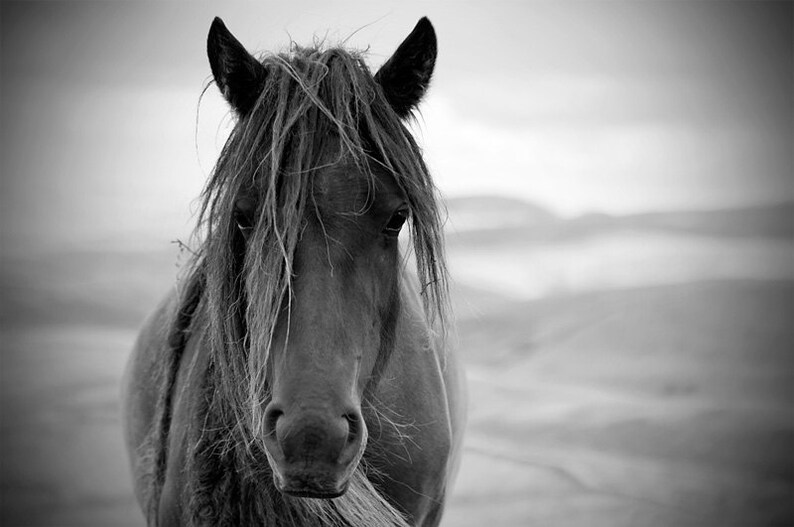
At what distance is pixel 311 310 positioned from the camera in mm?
1999

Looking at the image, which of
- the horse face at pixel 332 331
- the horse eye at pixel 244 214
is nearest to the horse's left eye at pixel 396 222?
the horse face at pixel 332 331

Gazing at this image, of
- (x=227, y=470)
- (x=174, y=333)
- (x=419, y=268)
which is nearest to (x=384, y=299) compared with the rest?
(x=419, y=268)

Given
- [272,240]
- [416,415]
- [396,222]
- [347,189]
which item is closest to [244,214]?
[272,240]

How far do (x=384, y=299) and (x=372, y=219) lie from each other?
0.83ft

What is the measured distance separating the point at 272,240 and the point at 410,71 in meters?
0.76

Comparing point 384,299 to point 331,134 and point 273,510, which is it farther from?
point 273,510

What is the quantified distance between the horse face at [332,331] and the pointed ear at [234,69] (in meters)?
Result: 0.45

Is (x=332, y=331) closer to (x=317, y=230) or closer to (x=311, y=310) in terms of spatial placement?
(x=311, y=310)

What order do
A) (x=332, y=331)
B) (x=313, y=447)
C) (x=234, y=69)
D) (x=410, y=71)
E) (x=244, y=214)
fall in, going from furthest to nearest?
1. (x=410, y=71)
2. (x=234, y=69)
3. (x=244, y=214)
4. (x=332, y=331)
5. (x=313, y=447)

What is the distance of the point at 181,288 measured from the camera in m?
3.21

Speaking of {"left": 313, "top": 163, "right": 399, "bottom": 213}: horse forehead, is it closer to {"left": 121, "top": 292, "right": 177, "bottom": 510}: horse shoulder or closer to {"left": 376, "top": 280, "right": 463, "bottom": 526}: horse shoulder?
{"left": 376, "top": 280, "right": 463, "bottom": 526}: horse shoulder

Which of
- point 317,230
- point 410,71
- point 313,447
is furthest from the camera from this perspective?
point 410,71

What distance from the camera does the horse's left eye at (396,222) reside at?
7.39ft

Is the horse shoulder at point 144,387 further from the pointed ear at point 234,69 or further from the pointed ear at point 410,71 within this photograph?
the pointed ear at point 410,71
